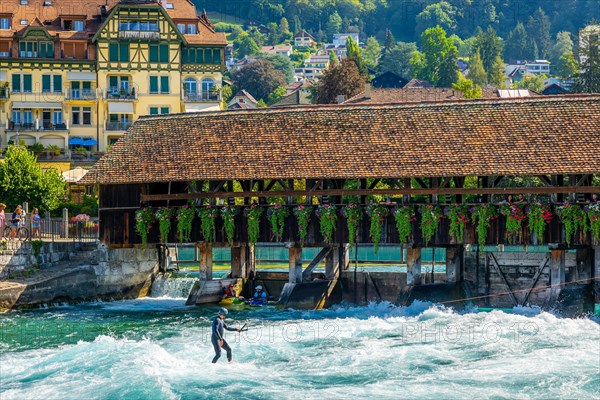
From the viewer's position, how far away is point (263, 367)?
104 feet

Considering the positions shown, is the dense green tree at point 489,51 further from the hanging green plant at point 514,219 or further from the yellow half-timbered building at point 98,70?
the hanging green plant at point 514,219

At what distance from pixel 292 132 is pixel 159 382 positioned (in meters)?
14.4

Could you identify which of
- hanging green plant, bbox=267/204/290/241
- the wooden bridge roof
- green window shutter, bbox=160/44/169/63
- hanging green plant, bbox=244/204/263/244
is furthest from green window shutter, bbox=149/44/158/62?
hanging green plant, bbox=267/204/290/241

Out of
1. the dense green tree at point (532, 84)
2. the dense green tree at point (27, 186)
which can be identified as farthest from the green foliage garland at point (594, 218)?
the dense green tree at point (532, 84)

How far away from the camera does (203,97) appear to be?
74.1 m

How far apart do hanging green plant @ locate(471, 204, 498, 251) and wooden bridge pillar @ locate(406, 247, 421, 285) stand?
2.03 meters

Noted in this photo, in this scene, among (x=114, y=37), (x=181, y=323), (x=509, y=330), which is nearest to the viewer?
(x=509, y=330)

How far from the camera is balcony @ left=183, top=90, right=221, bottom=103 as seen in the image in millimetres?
73500

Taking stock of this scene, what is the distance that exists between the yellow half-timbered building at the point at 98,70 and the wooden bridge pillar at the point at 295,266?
102ft

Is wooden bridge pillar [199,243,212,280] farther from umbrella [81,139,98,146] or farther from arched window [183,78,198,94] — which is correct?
arched window [183,78,198,94]

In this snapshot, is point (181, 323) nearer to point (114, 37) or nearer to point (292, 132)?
point (292, 132)

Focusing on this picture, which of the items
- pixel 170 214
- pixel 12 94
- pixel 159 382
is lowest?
pixel 159 382

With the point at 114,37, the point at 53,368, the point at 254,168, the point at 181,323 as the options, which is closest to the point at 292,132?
the point at 254,168

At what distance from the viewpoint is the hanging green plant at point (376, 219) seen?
40.8 metres
